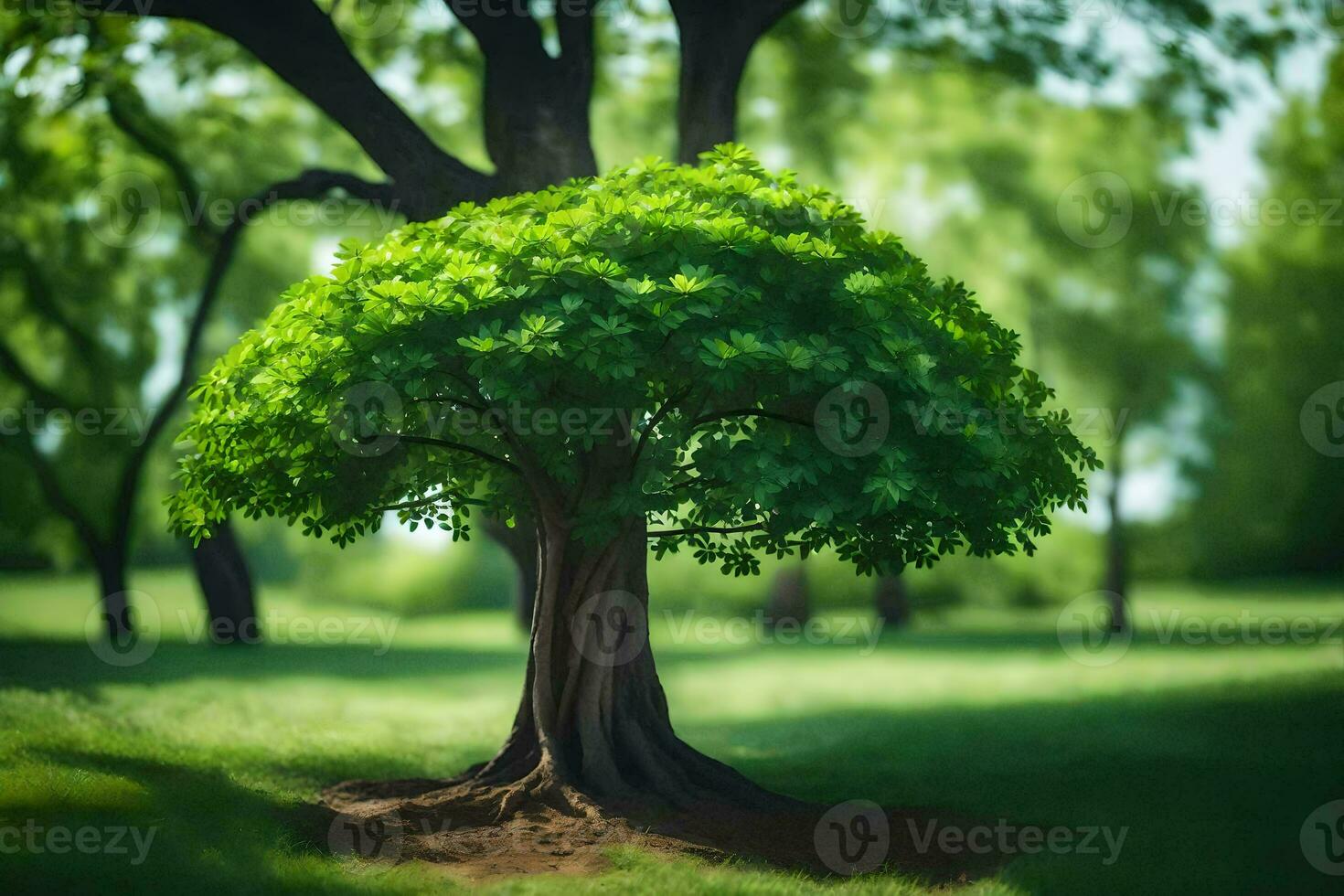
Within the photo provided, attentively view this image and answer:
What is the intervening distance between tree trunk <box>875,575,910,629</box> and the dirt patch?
21406mm

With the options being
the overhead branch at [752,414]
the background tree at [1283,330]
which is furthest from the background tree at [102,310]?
the background tree at [1283,330]

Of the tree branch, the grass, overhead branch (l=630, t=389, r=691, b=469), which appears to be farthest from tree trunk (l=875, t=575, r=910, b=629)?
overhead branch (l=630, t=389, r=691, b=469)

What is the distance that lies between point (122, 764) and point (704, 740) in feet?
23.7

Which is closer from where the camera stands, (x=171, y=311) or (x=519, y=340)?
(x=519, y=340)

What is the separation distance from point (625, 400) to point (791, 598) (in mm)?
22532

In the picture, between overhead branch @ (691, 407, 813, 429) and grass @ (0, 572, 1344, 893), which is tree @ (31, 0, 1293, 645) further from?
grass @ (0, 572, 1344, 893)

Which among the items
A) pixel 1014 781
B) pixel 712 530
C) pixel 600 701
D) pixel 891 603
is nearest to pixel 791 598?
pixel 891 603

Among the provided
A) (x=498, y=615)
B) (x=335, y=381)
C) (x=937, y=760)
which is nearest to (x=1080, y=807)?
(x=937, y=760)

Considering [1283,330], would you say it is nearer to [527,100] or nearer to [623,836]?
[527,100]

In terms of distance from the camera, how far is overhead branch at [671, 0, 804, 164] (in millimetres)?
13836

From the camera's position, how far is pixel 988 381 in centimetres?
1041

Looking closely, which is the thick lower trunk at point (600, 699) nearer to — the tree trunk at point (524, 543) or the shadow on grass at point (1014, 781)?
the shadow on grass at point (1014, 781)

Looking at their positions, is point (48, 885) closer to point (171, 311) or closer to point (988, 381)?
point (988, 381)

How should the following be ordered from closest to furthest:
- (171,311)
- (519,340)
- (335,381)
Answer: (519,340) < (335,381) < (171,311)
